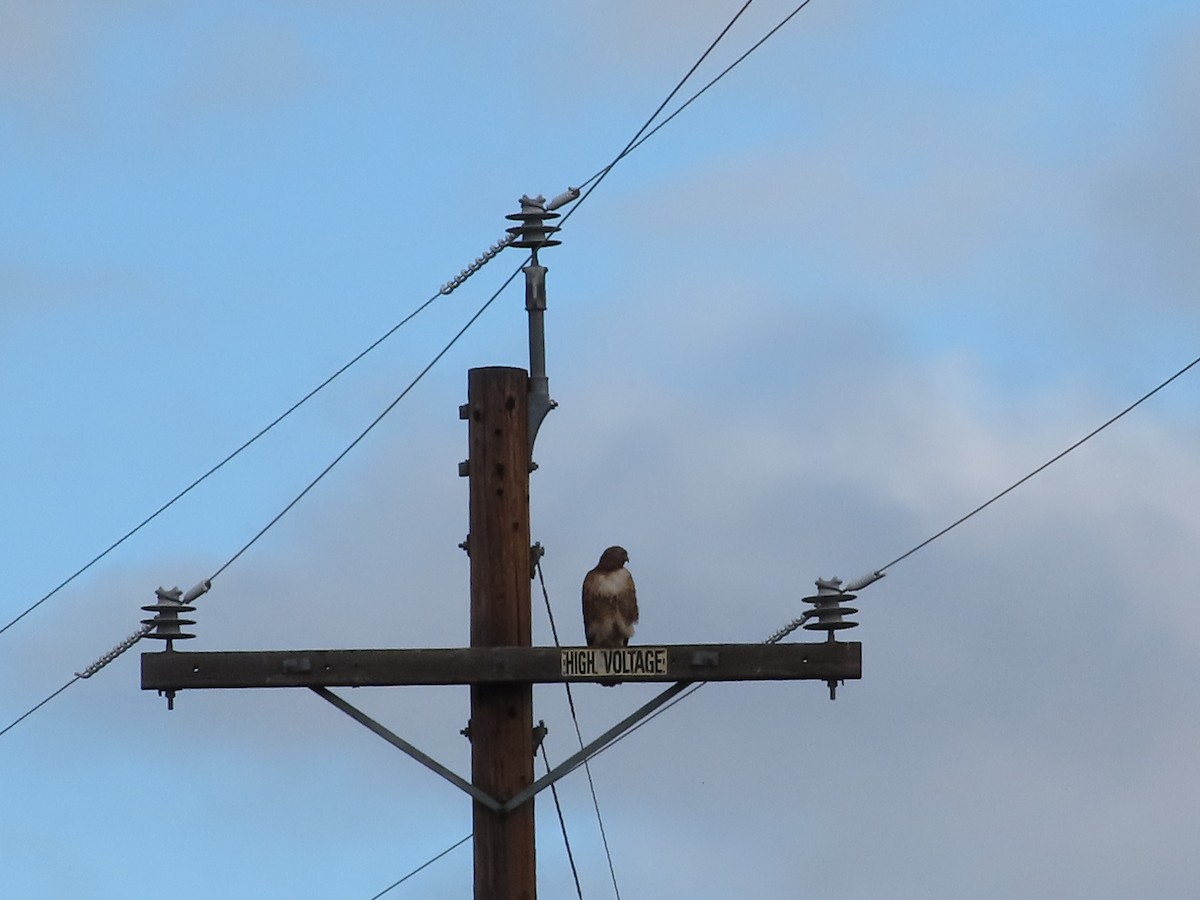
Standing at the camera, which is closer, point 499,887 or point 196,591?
point 499,887

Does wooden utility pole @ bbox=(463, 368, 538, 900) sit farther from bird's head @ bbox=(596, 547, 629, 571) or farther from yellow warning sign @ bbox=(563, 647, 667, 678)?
bird's head @ bbox=(596, 547, 629, 571)

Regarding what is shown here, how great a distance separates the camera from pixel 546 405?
9219mm

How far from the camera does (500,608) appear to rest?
8.98 meters

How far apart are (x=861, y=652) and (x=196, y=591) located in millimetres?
2914

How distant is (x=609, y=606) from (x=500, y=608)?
103 centimetres

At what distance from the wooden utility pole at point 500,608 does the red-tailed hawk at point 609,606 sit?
36.5 inches

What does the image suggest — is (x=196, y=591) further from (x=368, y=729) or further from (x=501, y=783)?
(x=501, y=783)

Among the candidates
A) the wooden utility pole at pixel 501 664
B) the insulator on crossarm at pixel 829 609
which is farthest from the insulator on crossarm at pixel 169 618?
the insulator on crossarm at pixel 829 609

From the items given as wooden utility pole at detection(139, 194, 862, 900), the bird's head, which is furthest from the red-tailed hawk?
wooden utility pole at detection(139, 194, 862, 900)

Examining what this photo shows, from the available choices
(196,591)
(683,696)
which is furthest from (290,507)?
(683,696)

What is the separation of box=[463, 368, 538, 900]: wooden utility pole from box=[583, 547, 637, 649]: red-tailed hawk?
36.5 inches

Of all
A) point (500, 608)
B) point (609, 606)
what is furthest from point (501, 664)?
point (609, 606)

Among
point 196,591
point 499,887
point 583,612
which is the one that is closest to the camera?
point 499,887

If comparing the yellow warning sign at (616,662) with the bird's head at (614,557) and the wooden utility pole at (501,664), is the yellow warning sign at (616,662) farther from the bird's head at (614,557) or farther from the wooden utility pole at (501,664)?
the bird's head at (614,557)
